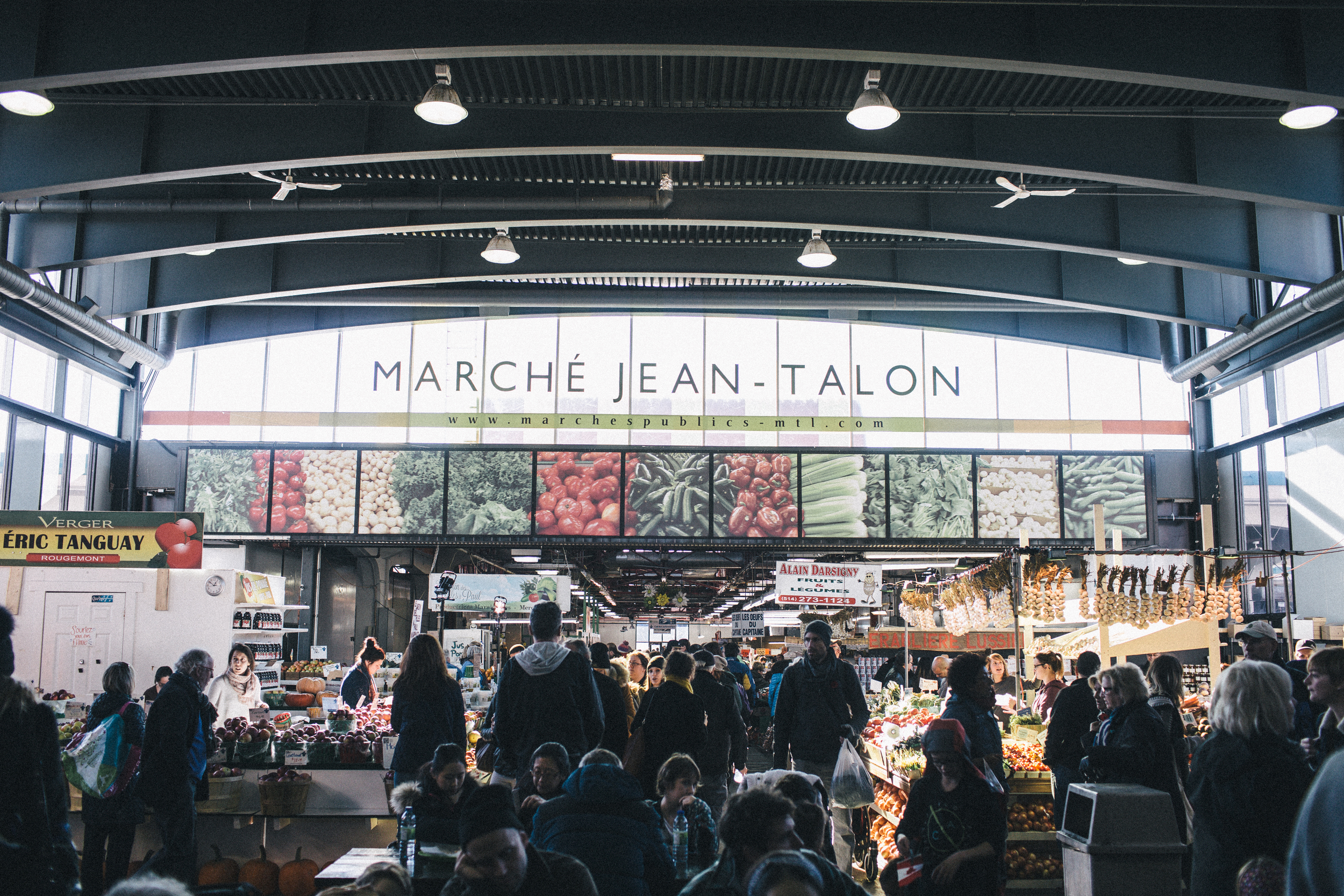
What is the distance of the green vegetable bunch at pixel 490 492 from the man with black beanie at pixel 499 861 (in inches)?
501

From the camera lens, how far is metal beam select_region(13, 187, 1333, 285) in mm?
12125

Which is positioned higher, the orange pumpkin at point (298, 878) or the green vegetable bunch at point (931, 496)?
the green vegetable bunch at point (931, 496)

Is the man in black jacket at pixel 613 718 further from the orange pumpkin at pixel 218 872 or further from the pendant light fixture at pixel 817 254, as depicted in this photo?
the pendant light fixture at pixel 817 254

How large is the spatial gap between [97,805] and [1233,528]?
635 inches

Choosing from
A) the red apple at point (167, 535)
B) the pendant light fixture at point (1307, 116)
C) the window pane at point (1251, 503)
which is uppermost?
the pendant light fixture at point (1307, 116)

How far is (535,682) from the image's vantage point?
20.8 feet

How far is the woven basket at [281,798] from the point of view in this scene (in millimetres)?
7422

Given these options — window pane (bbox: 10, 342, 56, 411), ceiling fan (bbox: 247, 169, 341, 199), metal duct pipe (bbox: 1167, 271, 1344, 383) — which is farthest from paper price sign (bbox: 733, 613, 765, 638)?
ceiling fan (bbox: 247, 169, 341, 199)

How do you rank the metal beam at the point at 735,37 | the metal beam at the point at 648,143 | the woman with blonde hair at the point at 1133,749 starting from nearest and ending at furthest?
the woman with blonde hair at the point at 1133,749 → the metal beam at the point at 735,37 → the metal beam at the point at 648,143

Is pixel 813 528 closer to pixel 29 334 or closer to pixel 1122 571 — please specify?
pixel 1122 571

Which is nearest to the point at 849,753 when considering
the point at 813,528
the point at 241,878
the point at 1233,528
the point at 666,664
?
the point at 666,664

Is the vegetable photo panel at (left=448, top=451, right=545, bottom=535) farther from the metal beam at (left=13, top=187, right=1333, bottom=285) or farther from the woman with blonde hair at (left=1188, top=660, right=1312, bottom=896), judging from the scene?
the woman with blonde hair at (left=1188, top=660, right=1312, bottom=896)

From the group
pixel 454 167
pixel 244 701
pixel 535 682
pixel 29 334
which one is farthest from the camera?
pixel 29 334

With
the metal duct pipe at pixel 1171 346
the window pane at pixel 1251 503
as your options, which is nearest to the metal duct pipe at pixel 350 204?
the metal duct pipe at pixel 1171 346
